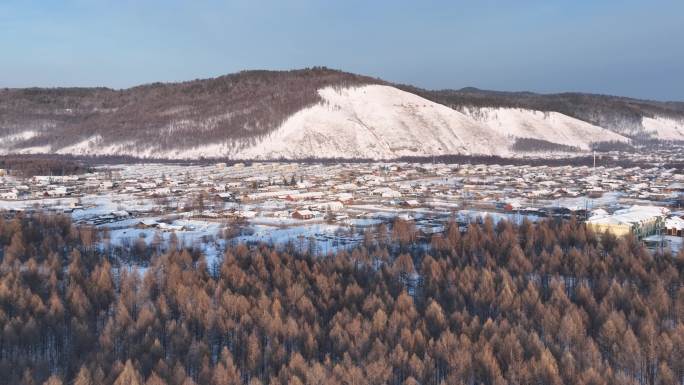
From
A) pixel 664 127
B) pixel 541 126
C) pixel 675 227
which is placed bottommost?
pixel 675 227

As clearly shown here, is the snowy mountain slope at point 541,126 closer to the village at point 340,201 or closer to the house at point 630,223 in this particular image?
the village at point 340,201

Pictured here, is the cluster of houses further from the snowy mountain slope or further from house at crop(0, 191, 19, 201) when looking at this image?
the snowy mountain slope

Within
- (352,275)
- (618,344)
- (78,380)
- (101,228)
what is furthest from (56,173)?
(618,344)

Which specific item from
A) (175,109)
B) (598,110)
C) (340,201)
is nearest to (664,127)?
(598,110)

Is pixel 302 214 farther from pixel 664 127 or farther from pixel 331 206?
pixel 664 127

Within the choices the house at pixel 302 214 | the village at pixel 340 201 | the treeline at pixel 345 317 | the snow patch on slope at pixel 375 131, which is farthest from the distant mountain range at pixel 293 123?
the treeline at pixel 345 317

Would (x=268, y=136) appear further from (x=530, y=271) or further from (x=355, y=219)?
(x=530, y=271)

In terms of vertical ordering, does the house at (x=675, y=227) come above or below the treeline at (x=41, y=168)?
below
